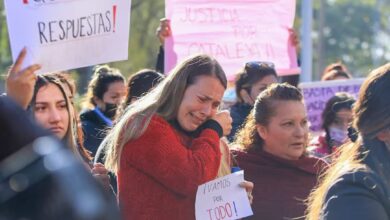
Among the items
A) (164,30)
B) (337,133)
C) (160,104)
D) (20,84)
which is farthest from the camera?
(337,133)

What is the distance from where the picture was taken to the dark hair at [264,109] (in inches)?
168

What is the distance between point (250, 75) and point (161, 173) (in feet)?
7.14

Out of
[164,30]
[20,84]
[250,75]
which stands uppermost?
[164,30]

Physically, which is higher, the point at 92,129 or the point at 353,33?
the point at 92,129

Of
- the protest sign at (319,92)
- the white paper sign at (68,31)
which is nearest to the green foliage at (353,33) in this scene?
the protest sign at (319,92)

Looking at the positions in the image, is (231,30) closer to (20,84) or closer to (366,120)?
(20,84)

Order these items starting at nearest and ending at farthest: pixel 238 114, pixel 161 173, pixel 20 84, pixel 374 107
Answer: pixel 374 107 < pixel 20 84 < pixel 161 173 < pixel 238 114

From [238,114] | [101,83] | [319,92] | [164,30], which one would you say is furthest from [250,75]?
[319,92]

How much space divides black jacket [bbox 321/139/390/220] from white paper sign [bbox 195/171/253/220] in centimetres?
115

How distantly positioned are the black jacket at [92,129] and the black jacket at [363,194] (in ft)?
9.86

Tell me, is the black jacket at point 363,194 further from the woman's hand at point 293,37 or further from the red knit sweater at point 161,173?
the woman's hand at point 293,37

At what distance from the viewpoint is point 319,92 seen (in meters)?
8.43

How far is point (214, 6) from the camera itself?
6.12 meters

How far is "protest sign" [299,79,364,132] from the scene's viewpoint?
27.1ft
